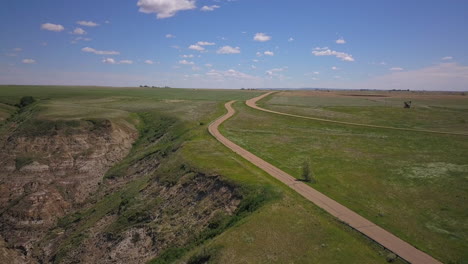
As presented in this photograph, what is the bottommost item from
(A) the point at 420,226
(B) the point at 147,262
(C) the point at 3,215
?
(C) the point at 3,215

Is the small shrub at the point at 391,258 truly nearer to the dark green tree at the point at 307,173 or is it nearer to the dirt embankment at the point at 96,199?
the dirt embankment at the point at 96,199

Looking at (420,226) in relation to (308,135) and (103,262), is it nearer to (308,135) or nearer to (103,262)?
(103,262)

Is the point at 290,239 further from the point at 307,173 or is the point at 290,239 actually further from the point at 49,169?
the point at 49,169

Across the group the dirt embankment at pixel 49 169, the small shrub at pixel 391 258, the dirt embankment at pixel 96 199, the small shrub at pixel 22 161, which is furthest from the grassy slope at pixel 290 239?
the small shrub at pixel 22 161

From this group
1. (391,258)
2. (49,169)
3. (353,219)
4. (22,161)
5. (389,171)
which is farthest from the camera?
(22,161)

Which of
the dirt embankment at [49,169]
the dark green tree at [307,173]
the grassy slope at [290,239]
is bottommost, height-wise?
the dirt embankment at [49,169]

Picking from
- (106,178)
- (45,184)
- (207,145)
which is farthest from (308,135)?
(45,184)

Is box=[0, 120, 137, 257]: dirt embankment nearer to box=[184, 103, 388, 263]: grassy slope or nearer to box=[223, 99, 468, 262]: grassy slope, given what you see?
box=[223, 99, 468, 262]: grassy slope

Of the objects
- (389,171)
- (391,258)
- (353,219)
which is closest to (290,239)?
(353,219)
